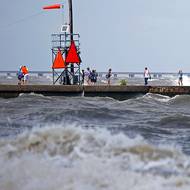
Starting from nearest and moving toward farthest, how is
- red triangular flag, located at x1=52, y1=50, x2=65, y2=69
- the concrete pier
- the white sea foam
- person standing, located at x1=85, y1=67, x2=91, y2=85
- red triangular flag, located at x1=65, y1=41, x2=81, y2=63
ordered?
the white sea foam
the concrete pier
red triangular flag, located at x1=65, y1=41, x2=81, y2=63
red triangular flag, located at x1=52, y1=50, x2=65, y2=69
person standing, located at x1=85, y1=67, x2=91, y2=85

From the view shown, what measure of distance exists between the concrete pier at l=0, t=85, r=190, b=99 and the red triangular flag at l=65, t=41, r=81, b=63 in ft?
7.76

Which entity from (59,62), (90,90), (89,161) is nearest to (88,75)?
(59,62)

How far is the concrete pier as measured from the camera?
17062 mm

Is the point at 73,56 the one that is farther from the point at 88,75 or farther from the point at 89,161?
the point at 89,161

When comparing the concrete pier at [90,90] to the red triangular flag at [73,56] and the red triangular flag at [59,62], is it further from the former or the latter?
the red triangular flag at [59,62]

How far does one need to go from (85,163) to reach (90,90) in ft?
41.2

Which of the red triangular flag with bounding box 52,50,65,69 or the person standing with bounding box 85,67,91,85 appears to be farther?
the person standing with bounding box 85,67,91,85

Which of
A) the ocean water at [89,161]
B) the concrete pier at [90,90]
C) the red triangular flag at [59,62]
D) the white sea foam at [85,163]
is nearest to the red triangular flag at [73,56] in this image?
the red triangular flag at [59,62]

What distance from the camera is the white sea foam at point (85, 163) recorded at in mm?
4266

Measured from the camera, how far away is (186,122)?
33.6ft

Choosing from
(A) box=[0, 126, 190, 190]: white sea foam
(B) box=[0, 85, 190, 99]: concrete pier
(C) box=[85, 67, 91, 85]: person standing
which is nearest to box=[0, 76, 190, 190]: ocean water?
(A) box=[0, 126, 190, 190]: white sea foam

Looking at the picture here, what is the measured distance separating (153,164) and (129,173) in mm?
524

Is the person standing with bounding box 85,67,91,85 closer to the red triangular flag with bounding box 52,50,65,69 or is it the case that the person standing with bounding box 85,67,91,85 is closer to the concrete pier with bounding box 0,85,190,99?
the red triangular flag with bounding box 52,50,65,69

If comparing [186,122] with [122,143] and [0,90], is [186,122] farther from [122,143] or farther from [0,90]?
[0,90]
